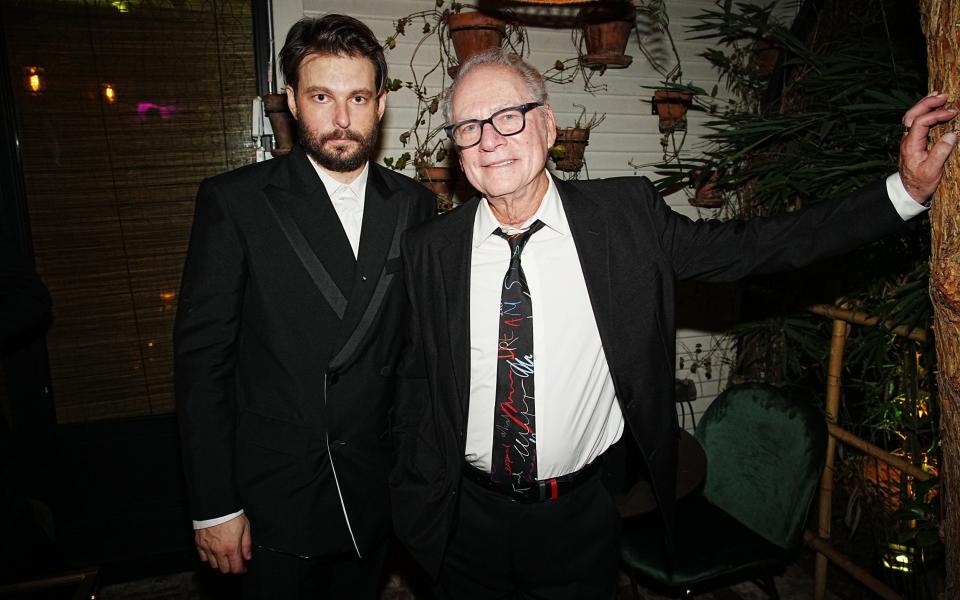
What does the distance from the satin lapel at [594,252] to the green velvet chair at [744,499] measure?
1136mm

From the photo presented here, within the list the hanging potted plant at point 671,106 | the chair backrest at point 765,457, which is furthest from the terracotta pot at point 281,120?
the chair backrest at point 765,457

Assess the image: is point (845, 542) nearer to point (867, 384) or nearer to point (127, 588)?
point (867, 384)

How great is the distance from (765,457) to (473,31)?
2.62m

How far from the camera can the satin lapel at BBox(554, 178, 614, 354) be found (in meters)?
1.66

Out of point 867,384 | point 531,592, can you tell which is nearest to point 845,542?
point 867,384

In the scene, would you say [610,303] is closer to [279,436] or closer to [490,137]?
[490,137]

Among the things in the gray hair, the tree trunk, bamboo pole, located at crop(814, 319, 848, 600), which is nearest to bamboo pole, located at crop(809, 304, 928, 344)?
bamboo pole, located at crop(814, 319, 848, 600)

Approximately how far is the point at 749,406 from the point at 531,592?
4.65 feet

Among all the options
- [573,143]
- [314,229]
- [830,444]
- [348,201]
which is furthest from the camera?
[573,143]

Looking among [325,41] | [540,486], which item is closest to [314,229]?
[325,41]

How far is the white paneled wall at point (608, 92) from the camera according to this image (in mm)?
3283

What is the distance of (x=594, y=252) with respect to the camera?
1.69 meters

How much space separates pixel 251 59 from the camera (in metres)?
3.12

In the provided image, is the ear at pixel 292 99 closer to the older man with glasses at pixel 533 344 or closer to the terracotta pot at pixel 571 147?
the older man with glasses at pixel 533 344
